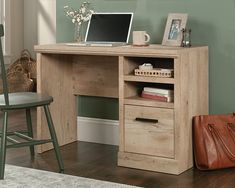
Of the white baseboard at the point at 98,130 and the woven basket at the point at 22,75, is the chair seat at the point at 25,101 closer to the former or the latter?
the white baseboard at the point at 98,130

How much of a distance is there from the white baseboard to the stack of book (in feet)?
2.12

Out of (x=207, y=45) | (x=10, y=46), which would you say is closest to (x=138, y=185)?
(x=207, y=45)

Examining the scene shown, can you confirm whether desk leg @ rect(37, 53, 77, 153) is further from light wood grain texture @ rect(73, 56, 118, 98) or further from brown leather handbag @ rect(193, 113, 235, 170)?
brown leather handbag @ rect(193, 113, 235, 170)

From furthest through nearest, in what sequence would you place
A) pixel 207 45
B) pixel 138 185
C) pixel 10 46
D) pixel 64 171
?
pixel 10 46, pixel 207 45, pixel 64 171, pixel 138 185

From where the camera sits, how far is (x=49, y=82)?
3.69 metres

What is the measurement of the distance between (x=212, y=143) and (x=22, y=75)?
125 inches

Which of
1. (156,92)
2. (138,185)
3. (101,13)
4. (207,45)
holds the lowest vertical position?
(138,185)

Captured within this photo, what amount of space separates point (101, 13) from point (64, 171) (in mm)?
1188

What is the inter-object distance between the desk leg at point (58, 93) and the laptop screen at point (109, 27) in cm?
31

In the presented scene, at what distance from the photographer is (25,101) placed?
3.01m

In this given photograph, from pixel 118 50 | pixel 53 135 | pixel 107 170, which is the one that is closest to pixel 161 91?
pixel 118 50

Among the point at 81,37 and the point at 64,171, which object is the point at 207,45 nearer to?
the point at 81,37

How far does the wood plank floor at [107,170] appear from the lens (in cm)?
295

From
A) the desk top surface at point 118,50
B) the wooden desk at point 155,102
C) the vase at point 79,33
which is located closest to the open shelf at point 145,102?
the wooden desk at point 155,102
